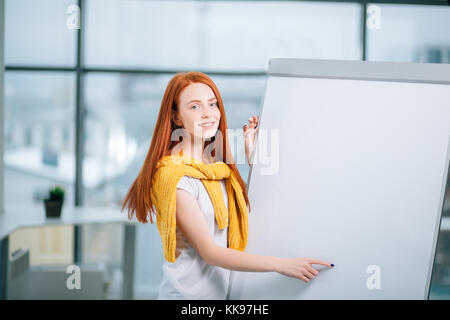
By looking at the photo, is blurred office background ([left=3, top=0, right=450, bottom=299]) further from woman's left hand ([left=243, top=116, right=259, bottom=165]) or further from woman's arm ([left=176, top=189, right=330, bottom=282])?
woman's arm ([left=176, top=189, right=330, bottom=282])

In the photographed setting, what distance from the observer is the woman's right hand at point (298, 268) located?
0.85m

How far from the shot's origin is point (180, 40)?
209 centimetres

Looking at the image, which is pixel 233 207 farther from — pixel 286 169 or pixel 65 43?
pixel 65 43

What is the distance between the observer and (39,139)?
2158 mm

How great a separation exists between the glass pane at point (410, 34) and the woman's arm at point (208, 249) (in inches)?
53.9

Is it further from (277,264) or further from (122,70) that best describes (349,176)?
(122,70)

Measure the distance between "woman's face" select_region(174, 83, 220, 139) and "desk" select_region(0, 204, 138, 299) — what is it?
3.03 ft

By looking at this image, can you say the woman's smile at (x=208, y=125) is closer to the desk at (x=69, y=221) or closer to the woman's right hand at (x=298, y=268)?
the woman's right hand at (x=298, y=268)

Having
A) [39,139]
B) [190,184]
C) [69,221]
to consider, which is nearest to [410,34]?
[190,184]

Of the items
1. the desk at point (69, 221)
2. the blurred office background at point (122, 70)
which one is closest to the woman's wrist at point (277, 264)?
the desk at point (69, 221)

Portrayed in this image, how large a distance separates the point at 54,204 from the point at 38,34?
85 centimetres

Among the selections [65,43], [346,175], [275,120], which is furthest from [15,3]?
[346,175]

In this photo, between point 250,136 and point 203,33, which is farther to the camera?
point 203,33

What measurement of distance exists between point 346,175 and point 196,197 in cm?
33
